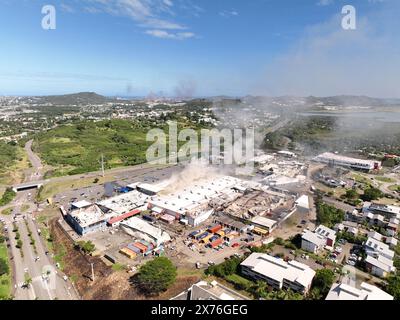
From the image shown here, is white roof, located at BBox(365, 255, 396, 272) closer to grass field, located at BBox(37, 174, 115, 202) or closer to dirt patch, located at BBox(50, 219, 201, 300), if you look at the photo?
dirt patch, located at BBox(50, 219, 201, 300)

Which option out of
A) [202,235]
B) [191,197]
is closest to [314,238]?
[202,235]

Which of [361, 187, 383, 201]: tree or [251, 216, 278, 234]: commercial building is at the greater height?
[361, 187, 383, 201]: tree

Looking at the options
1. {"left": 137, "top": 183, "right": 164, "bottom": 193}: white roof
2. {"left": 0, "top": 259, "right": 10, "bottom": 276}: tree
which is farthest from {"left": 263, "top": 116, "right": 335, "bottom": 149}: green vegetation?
{"left": 0, "top": 259, "right": 10, "bottom": 276}: tree

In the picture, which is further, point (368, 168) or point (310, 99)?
point (310, 99)

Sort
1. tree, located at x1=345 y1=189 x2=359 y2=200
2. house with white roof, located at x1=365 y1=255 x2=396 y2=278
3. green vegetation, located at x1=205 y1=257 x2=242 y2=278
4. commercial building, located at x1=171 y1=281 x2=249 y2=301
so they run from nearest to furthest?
commercial building, located at x1=171 y1=281 x2=249 y2=301 < green vegetation, located at x1=205 y1=257 x2=242 y2=278 < house with white roof, located at x1=365 y1=255 x2=396 y2=278 < tree, located at x1=345 y1=189 x2=359 y2=200

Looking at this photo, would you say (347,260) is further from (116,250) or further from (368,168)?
(368,168)
